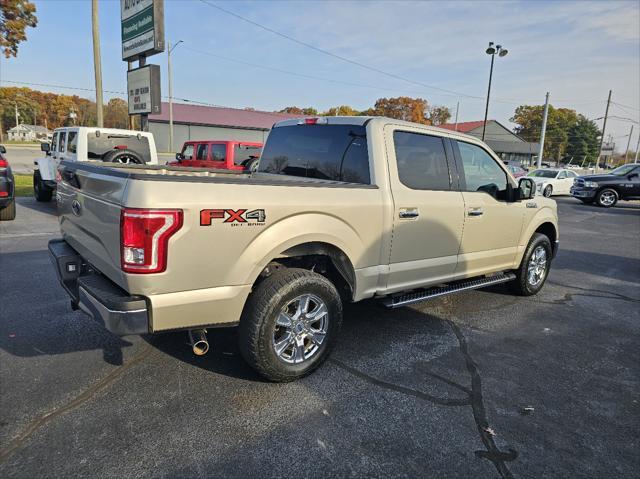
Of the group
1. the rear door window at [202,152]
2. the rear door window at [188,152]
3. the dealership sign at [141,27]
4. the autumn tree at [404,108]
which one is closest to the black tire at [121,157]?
the rear door window at [202,152]

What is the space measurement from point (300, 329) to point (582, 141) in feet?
327

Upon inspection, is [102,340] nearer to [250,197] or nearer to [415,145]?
[250,197]

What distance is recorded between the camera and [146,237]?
2.41 metres

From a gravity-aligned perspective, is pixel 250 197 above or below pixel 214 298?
above

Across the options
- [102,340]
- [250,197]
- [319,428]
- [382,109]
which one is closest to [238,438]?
[319,428]

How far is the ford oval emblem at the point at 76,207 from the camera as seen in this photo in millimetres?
3177

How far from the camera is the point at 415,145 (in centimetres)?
393

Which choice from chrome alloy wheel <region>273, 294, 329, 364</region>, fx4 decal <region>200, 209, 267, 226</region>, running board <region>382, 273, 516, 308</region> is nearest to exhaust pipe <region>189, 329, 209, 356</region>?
chrome alloy wheel <region>273, 294, 329, 364</region>

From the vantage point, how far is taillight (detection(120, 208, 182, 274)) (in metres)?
2.39

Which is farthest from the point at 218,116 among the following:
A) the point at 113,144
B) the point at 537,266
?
the point at 537,266

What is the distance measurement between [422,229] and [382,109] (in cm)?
8480

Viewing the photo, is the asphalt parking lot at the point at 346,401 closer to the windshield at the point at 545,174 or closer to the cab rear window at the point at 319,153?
the cab rear window at the point at 319,153

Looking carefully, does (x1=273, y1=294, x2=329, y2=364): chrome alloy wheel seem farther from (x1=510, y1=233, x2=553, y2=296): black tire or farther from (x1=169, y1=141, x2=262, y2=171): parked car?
(x1=169, y1=141, x2=262, y2=171): parked car

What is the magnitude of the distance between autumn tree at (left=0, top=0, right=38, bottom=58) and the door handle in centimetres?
2945
